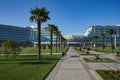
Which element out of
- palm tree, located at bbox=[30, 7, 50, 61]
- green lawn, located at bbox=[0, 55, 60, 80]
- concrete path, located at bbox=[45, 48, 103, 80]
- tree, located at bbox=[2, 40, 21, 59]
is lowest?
concrete path, located at bbox=[45, 48, 103, 80]

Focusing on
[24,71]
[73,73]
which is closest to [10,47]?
[24,71]

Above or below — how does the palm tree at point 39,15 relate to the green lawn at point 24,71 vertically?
above

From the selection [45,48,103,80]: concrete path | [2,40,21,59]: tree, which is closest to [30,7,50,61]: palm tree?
[2,40,21,59]: tree

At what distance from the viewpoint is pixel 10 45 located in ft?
130

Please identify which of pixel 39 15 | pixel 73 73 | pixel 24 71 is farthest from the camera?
pixel 39 15

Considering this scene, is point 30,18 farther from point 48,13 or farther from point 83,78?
point 83,78

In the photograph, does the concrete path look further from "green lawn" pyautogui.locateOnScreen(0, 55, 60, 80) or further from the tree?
the tree

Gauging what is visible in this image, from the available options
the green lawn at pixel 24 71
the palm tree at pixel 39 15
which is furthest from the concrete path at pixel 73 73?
the palm tree at pixel 39 15

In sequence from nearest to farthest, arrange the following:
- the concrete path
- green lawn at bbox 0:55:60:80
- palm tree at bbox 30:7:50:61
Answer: the concrete path → green lawn at bbox 0:55:60:80 → palm tree at bbox 30:7:50:61

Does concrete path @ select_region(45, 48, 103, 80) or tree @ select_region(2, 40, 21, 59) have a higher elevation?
tree @ select_region(2, 40, 21, 59)

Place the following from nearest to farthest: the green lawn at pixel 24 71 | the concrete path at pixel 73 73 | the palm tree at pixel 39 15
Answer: the concrete path at pixel 73 73 → the green lawn at pixel 24 71 → the palm tree at pixel 39 15

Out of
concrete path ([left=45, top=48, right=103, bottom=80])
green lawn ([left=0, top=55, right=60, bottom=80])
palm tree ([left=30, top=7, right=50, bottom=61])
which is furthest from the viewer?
palm tree ([left=30, top=7, right=50, bottom=61])

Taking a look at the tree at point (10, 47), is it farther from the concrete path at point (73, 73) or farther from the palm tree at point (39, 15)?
the concrete path at point (73, 73)

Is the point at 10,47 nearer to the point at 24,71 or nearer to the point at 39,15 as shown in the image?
the point at 39,15
